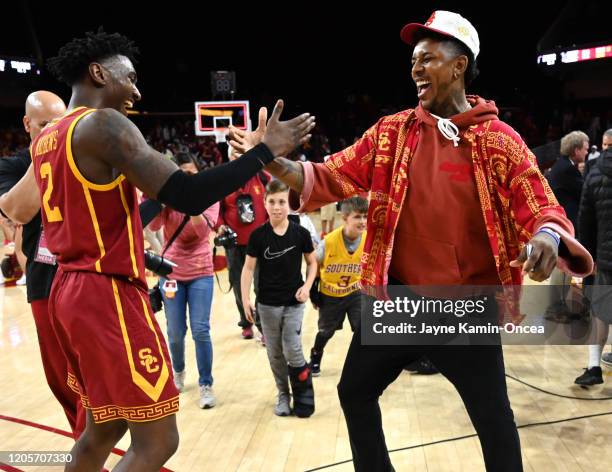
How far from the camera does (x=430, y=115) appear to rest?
2.41 metres

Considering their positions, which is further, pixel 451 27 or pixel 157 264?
pixel 157 264

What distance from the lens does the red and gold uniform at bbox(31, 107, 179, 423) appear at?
6.95 feet

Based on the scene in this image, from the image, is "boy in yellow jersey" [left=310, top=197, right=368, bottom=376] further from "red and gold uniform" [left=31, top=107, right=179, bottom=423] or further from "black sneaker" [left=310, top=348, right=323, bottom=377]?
"red and gold uniform" [left=31, top=107, right=179, bottom=423]

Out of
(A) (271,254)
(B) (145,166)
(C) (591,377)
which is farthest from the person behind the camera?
(C) (591,377)

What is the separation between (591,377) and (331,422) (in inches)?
79.0

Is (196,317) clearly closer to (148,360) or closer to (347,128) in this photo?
(148,360)

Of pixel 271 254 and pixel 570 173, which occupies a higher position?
pixel 570 173

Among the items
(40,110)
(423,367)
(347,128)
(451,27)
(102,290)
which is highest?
(451,27)

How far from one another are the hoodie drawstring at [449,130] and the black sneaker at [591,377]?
299 cm

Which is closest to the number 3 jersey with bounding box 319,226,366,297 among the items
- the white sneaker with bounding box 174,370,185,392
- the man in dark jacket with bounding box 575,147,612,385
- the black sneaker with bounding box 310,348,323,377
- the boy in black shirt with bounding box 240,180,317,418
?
the boy in black shirt with bounding box 240,180,317,418

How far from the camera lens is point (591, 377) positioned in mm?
4547

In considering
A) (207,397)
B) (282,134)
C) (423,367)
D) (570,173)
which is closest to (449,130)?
(282,134)

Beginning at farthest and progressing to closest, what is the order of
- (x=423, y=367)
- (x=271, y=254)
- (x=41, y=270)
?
1. (x=423, y=367)
2. (x=271, y=254)
3. (x=41, y=270)

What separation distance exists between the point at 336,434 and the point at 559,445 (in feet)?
4.23
